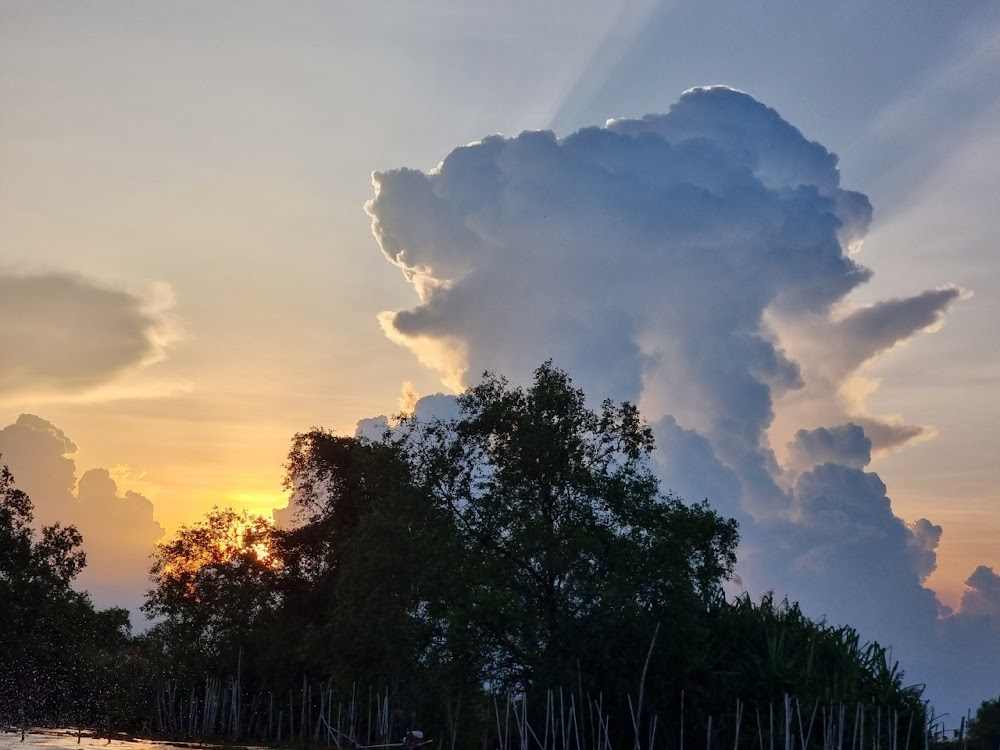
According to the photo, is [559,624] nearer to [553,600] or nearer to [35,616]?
[553,600]

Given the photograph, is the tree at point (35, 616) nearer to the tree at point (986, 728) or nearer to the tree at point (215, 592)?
the tree at point (215, 592)

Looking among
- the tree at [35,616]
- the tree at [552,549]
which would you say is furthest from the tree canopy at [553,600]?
the tree at [35,616]

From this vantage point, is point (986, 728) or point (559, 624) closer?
point (559, 624)

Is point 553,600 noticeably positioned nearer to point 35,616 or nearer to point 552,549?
Answer: point 552,549

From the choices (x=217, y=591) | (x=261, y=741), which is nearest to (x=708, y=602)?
(x=261, y=741)

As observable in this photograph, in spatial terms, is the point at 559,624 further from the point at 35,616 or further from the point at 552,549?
the point at 35,616

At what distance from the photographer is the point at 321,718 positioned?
2201 inches

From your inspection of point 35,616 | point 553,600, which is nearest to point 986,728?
point 553,600

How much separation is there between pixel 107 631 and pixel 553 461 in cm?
5826

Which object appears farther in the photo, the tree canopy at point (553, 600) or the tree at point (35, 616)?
the tree at point (35, 616)

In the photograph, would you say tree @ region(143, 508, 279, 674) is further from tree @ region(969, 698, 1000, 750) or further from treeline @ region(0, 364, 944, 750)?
tree @ region(969, 698, 1000, 750)

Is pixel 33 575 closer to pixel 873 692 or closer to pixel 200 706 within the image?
pixel 200 706

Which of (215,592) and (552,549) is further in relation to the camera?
(215,592)

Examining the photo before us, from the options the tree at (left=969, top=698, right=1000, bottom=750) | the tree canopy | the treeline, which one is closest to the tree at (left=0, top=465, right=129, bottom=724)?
the treeline
